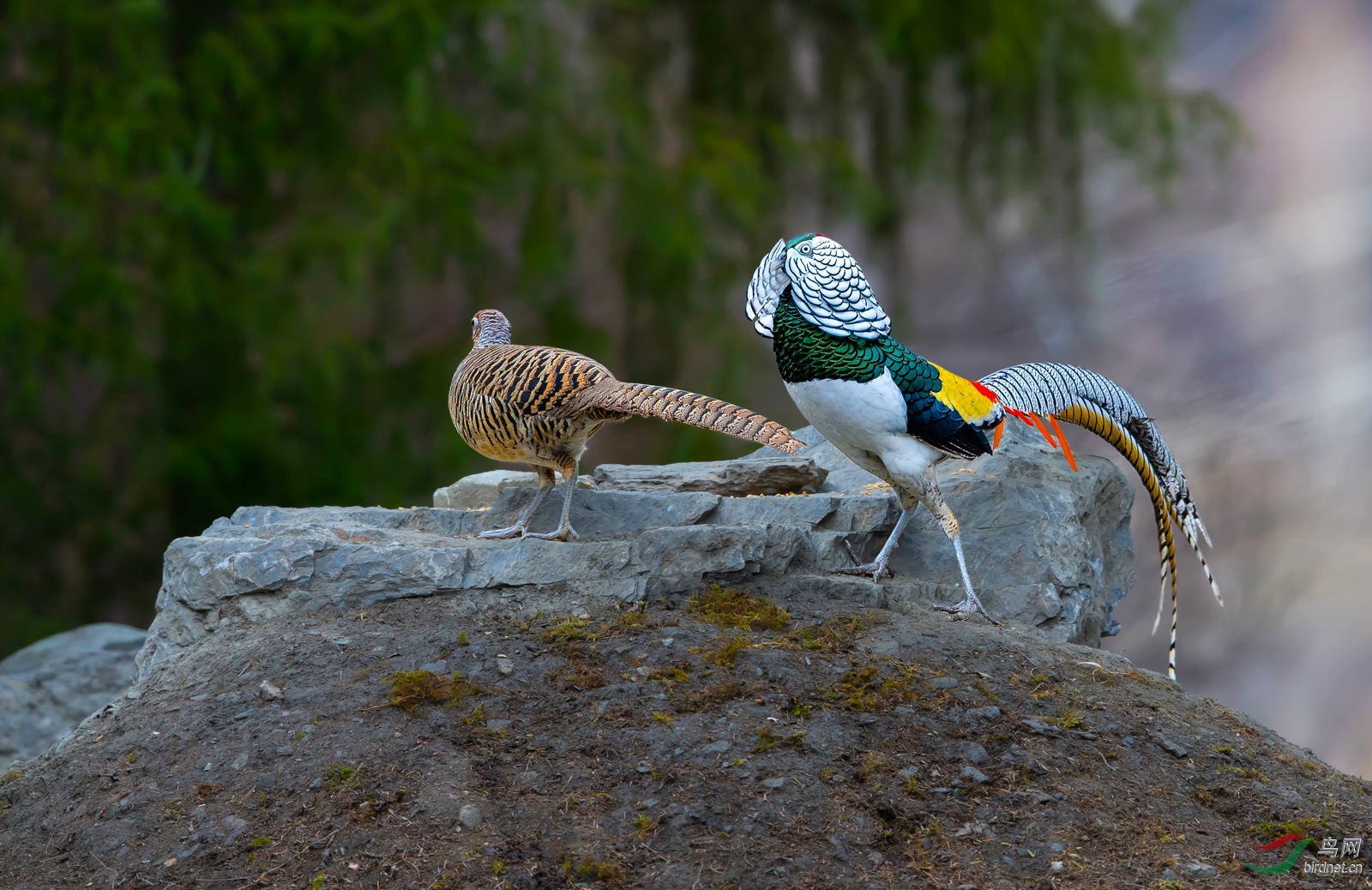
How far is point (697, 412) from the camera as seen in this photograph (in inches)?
169

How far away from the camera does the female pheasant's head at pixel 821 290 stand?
170 inches

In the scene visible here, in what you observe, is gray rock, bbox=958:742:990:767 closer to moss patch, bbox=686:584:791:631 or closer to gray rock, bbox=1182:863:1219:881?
gray rock, bbox=1182:863:1219:881

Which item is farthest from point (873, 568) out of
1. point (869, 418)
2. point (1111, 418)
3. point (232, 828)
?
point (232, 828)

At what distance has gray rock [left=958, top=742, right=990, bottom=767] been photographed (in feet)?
11.1

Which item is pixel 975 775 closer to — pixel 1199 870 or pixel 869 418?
pixel 1199 870

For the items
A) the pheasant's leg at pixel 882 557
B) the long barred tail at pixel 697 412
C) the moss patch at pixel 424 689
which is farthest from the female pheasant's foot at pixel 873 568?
the moss patch at pixel 424 689

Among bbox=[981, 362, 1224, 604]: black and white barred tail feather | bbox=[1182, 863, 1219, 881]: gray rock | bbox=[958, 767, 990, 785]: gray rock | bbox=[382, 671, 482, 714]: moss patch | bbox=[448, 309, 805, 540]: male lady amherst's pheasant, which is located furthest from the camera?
bbox=[981, 362, 1224, 604]: black and white barred tail feather

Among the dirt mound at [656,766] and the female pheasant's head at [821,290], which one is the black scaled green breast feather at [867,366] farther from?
the dirt mound at [656,766]

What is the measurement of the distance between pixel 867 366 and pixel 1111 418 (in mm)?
1274

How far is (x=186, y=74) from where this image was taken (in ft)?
26.3

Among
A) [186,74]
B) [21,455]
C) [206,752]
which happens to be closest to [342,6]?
[186,74]

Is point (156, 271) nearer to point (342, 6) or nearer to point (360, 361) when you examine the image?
point (360, 361)

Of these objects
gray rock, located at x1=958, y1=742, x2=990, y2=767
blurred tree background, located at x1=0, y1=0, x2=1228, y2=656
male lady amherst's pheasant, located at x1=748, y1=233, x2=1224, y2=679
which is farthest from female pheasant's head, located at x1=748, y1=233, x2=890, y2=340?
blurred tree background, located at x1=0, y1=0, x2=1228, y2=656

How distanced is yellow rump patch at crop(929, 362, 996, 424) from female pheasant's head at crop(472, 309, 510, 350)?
2.23 m
